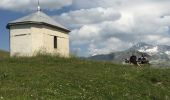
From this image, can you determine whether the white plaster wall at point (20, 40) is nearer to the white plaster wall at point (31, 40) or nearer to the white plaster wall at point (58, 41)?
the white plaster wall at point (31, 40)

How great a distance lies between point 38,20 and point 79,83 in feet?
79.8

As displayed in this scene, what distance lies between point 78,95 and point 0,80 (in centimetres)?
616

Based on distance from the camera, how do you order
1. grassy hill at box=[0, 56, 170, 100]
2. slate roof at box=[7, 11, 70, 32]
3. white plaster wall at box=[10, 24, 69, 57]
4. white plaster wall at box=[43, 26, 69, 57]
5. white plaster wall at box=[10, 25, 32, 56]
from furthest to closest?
white plaster wall at box=[43, 26, 69, 57] < slate roof at box=[7, 11, 70, 32] < white plaster wall at box=[10, 25, 32, 56] < white plaster wall at box=[10, 24, 69, 57] < grassy hill at box=[0, 56, 170, 100]

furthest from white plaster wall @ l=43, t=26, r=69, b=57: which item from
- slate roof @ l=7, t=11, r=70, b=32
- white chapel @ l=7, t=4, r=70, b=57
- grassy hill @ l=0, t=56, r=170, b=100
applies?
grassy hill @ l=0, t=56, r=170, b=100

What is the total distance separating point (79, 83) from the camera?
94.8 ft

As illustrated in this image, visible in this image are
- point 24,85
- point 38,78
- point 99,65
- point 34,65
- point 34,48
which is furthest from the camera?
point 34,48

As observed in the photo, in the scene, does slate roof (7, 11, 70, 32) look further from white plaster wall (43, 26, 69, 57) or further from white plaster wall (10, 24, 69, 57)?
white plaster wall (43, 26, 69, 57)

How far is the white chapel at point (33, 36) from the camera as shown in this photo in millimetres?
51625

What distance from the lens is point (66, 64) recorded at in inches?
1550

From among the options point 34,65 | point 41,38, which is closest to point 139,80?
point 34,65

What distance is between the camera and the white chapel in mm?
51625

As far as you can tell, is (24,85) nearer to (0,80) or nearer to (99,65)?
(0,80)

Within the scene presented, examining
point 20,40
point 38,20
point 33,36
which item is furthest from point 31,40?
point 38,20

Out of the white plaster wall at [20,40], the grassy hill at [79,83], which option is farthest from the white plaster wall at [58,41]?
the grassy hill at [79,83]
